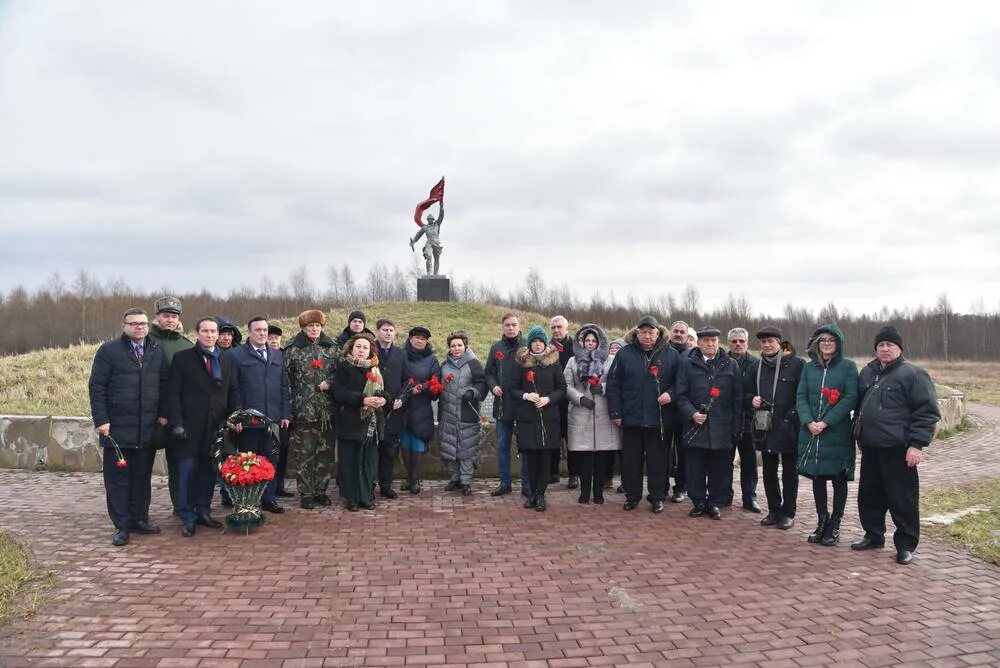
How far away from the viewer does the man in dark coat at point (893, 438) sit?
5.49 meters

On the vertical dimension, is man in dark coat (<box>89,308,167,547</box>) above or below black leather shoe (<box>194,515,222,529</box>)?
above

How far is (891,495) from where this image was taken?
18.6 ft

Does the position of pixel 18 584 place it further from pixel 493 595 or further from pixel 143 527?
pixel 493 595

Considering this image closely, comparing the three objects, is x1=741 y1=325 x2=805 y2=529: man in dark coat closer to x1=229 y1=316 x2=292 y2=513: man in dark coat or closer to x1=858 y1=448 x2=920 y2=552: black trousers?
x1=858 y1=448 x2=920 y2=552: black trousers

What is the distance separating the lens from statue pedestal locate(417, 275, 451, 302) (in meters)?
22.9

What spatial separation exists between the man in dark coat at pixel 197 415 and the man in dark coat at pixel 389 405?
167 centimetres

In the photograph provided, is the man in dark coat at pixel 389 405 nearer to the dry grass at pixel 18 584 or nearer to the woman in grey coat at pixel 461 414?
the woman in grey coat at pixel 461 414

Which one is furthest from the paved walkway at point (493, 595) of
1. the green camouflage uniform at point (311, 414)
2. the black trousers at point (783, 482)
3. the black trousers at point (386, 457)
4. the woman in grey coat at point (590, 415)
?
the black trousers at point (386, 457)

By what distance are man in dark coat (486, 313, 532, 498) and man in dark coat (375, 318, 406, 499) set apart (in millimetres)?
984

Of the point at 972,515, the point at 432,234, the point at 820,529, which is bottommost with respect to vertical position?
the point at 972,515

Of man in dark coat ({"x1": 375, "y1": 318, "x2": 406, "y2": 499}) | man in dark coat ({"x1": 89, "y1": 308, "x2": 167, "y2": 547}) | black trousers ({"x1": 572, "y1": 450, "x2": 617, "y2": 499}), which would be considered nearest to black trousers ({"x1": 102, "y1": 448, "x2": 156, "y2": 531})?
man in dark coat ({"x1": 89, "y1": 308, "x2": 167, "y2": 547})

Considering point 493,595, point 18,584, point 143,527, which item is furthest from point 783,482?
point 18,584

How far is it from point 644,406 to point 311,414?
3346mm

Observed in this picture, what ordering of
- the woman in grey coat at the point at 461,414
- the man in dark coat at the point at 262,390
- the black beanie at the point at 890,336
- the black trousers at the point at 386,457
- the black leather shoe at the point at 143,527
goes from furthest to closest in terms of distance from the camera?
the woman in grey coat at the point at 461,414, the black trousers at the point at 386,457, the man in dark coat at the point at 262,390, the black leather shoe at the point at 143,527, the black beanie at the point at 890,336
